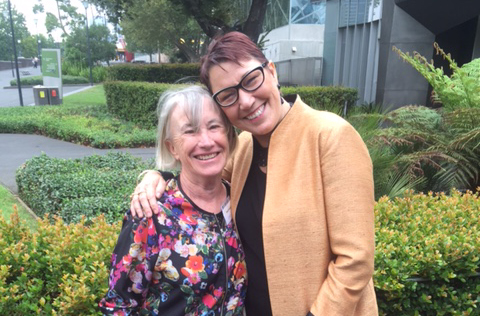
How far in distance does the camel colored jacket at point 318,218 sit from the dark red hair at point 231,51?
27 cm

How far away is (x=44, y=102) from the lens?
17.9 m

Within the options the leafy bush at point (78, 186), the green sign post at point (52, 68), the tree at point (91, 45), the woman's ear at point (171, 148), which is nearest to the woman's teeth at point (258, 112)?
the woman's ear at point (171, 148)

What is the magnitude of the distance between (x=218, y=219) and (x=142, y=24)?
Answer: 27.2 meters

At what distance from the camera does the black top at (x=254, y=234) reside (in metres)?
1.69

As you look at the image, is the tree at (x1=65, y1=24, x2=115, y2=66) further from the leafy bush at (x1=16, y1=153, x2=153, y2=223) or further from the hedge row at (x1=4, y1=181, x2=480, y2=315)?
the hedge row at (x1=4, y1=181, x2=480, y2=315)

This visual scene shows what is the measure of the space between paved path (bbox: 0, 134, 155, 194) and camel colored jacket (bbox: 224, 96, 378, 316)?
716 cm

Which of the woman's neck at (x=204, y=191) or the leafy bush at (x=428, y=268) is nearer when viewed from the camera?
the woman's neck at (x=204, y=191)

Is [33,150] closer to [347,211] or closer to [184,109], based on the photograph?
[184,109]

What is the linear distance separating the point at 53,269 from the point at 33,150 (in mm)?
8577

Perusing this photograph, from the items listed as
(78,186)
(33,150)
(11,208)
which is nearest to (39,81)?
(33,150)

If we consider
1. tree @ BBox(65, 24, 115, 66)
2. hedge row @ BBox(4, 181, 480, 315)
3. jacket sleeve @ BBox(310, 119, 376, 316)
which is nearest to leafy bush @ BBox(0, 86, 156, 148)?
hedge row @ BBox(4, 181, 480, 315)

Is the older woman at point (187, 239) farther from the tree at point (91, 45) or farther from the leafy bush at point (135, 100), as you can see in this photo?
the tree at point (91, 45)

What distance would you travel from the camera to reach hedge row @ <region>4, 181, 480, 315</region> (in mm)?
2199

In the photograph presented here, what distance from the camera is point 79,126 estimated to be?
38.1ft
